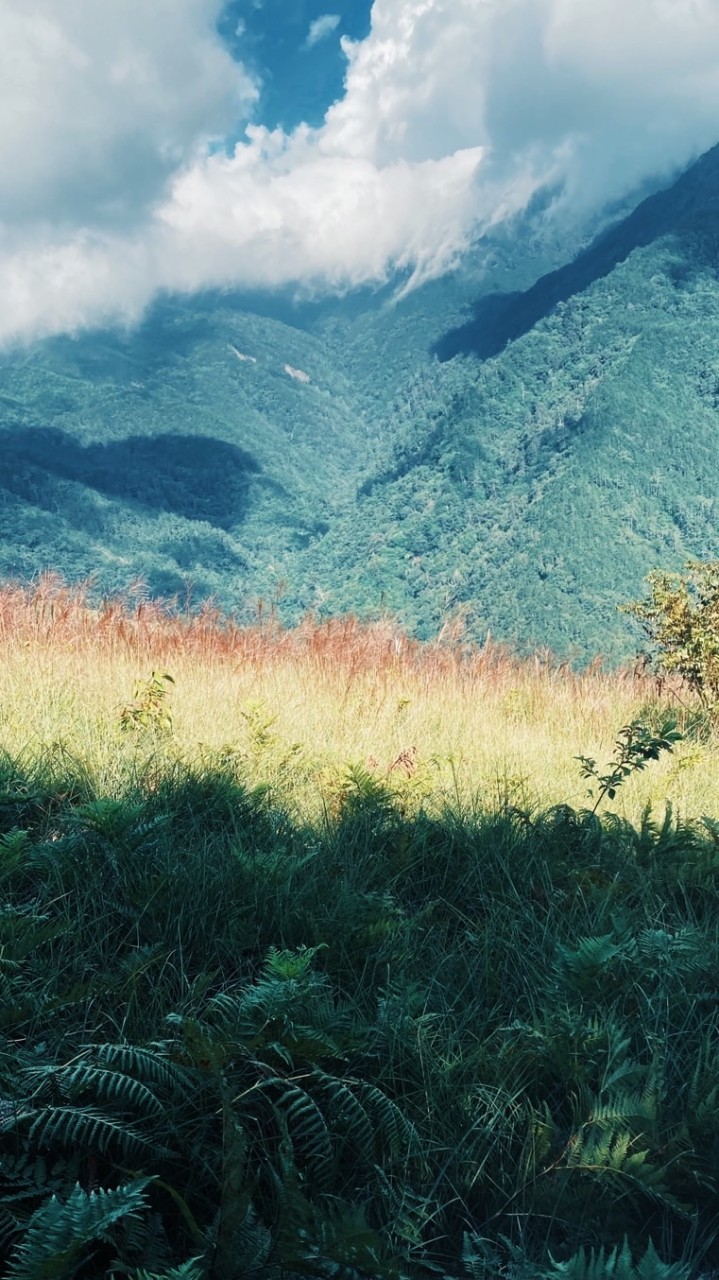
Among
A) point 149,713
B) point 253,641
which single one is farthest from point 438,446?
point 149,713

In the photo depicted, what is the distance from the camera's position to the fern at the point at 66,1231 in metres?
1.00

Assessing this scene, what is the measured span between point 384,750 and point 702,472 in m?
67.5

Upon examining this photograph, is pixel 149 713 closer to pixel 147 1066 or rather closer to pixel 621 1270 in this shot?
pixel 147 1066

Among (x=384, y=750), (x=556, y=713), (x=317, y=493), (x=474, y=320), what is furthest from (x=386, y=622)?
(x=474, y=320)

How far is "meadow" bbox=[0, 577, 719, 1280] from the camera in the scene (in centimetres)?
123

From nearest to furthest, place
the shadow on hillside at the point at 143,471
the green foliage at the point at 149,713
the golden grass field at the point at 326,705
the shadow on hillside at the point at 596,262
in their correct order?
1. the golden grass field at the point at 326,705
2. the green foliage at the point at 149,713
3. the shadow on hillside at the point at 143,471
4. the shadow on hillside at the point at 596,262

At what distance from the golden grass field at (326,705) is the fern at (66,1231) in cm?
A: 172

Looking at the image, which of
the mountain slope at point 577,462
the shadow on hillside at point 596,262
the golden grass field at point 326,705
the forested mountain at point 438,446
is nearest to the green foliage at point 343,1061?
the golden grass field at point 326,705

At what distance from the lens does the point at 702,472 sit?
64688mm

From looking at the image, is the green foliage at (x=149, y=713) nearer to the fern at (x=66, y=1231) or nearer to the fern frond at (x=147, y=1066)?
the fern frond at (x=147, y=1066)

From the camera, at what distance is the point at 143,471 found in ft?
306

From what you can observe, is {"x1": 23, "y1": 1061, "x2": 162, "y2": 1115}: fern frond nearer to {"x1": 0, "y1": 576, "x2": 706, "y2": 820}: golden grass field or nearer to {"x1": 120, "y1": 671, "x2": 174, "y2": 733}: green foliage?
{"x1": 0, "y1": 576, "x2": 706, "y2": 820}: golden grass field

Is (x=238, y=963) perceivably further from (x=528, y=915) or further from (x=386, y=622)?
(x=386, y=622)

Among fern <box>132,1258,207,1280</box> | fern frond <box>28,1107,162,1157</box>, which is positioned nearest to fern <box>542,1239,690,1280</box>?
fern <box>132,1258,207,1280</box>
